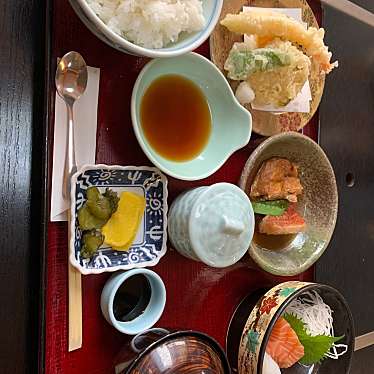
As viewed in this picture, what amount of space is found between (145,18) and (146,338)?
2.21ft

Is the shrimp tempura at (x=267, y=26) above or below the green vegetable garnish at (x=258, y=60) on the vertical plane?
above

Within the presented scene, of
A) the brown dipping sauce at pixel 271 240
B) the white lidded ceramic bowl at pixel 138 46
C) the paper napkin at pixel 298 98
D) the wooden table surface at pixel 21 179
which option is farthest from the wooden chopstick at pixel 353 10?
the wooden table surface at pixel 21 179

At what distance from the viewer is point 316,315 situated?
150 centimetres

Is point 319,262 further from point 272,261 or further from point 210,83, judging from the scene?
point 210,83

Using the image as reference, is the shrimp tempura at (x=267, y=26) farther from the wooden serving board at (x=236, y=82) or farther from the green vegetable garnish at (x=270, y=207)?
the green vegetable garnish at (x=270, y=207)

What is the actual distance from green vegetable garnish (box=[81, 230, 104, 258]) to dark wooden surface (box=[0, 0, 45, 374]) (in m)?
0.09

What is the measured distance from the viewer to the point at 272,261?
4.83 ft

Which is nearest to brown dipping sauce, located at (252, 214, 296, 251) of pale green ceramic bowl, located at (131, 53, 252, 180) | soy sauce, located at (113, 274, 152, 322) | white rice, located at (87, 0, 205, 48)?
pale green ceramic bowl, located at (131, 53, 252, 180)

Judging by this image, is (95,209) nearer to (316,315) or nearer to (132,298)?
(132,298)

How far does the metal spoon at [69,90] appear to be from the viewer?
1.12m

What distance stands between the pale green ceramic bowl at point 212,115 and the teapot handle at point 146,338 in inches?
13.6

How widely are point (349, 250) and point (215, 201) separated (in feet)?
2.36

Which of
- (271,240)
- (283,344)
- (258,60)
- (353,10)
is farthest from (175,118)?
(353,10)

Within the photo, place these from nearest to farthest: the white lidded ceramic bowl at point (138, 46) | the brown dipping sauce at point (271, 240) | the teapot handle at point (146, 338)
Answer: the white lidded ceramic bowl at point (138, 46) → the teapot handle at point (146, 338) → the brown dipping sauce at point (271, 240)
